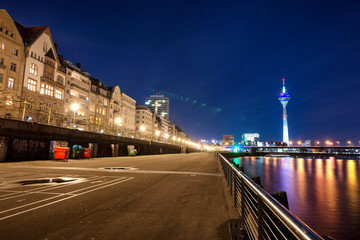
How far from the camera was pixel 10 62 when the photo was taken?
39.6 metres

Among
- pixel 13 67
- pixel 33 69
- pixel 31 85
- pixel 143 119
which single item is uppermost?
pixel 143 119

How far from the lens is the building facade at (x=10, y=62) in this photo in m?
37.9

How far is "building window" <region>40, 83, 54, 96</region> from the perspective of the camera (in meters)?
45.2

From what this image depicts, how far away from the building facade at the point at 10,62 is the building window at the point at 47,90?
4.44 m

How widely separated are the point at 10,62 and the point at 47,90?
327 inches

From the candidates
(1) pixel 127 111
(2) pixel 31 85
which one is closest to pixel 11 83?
(2) pixel 31 85

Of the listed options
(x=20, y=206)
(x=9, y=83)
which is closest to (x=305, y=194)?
(x=20, y=206)

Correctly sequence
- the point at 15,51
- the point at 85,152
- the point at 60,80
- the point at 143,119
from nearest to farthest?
the point at 85,152 < the point at 15,51 < the point at 60,80 < the point at 143,119

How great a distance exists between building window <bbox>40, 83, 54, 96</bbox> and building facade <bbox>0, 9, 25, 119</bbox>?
444 cm

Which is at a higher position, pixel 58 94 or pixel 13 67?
pixel 13 67

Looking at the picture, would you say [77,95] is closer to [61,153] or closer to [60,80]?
[60,80]

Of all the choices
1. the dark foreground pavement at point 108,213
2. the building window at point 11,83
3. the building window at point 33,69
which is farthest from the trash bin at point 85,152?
the building window at point 33,69

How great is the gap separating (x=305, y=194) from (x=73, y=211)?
2079 cm

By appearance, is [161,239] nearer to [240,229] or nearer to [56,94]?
[240,229]
